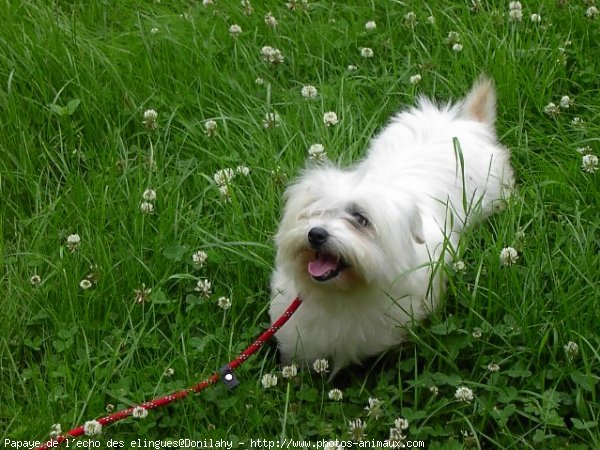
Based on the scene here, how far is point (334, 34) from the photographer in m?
5.01

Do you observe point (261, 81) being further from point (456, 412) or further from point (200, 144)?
point (456, 412)

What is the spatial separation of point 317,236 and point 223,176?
1.08m

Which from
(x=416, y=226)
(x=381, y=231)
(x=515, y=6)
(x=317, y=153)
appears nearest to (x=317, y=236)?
(x=381, y=231)

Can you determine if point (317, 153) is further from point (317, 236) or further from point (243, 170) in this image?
point (317, 236)

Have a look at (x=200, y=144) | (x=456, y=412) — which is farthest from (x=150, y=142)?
(x=456, y=412)

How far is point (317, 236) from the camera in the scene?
10.1 feet

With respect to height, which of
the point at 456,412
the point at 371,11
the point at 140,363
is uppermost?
the point at 371,11

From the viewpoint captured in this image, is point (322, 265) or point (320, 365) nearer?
point (322, 265)

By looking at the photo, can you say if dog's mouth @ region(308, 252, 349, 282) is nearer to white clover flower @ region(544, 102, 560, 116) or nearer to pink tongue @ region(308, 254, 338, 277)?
pink tongue @ region(308, 254, 338, 277)

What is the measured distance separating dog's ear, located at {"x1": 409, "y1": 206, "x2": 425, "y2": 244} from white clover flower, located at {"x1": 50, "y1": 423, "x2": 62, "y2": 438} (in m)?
1.40

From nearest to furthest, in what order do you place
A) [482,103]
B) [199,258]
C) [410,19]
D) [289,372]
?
[289,372] < [199,258] < [482,103] < [410,19]

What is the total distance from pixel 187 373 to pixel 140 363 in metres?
0.21

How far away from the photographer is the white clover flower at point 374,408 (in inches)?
127

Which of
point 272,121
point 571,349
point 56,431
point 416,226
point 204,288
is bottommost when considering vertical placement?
point 56,431
